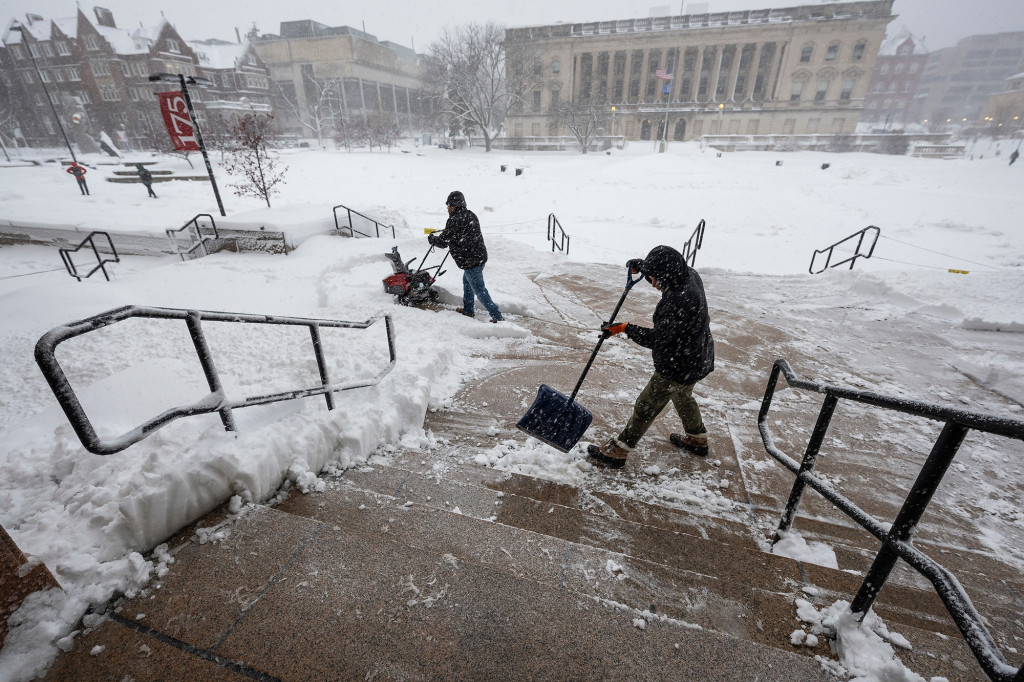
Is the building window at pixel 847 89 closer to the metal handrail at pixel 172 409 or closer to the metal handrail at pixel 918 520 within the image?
the metal handrail at pixel 918 520

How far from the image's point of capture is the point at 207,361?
99.5 inches

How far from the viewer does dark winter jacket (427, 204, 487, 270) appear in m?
6.15

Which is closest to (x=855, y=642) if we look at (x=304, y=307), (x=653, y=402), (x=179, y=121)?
(x=653, y=402)

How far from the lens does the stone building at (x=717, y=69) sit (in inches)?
1938

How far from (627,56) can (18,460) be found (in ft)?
220

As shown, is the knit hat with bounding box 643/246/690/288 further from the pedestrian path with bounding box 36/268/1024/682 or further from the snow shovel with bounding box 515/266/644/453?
the pedestrian path with bounding box 36/268/1024/682

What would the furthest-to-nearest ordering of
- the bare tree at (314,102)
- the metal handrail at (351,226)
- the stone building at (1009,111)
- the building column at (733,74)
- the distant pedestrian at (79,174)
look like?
the stone building at (1009,111) → the bare tree at (314,102) → the building column at (733,74) → the distant pedestrian at (79,174) → the metal handrail at (351,226)

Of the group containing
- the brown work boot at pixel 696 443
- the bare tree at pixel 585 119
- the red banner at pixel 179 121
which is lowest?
the brown work boot at pixel 696 443

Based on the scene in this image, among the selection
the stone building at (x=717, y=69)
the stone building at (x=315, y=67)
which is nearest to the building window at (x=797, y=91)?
the stone building at (x=717, y=69)

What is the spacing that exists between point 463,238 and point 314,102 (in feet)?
258

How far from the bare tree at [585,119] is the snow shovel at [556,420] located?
44674mm

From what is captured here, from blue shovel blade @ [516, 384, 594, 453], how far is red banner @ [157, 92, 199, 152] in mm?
11574

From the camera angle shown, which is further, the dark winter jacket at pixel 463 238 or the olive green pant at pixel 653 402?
the dark winter jacket at pixel 463 238

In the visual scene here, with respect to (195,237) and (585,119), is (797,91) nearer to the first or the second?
(585,119)
